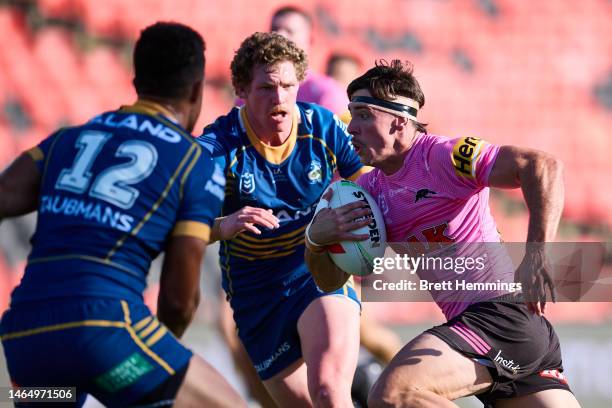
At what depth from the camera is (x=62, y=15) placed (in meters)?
9.25

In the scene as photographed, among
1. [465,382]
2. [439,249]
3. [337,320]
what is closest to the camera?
[465,382]

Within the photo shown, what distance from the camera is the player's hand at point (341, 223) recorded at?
4477 millimetres

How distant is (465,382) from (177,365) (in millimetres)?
1505

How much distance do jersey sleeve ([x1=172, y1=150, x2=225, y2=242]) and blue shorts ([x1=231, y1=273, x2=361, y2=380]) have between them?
173 cm

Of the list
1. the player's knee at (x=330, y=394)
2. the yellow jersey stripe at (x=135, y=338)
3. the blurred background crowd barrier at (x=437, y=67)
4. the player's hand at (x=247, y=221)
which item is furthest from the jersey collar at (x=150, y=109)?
the blurred background crowd barrier at (x=437, y=67)

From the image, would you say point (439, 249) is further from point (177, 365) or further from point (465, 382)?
point (177, 365)

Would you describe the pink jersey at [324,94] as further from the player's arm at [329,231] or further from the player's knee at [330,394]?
the player's knee at [330,394]

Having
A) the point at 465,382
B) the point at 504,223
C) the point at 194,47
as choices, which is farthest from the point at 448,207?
Answer: the point at 504,223

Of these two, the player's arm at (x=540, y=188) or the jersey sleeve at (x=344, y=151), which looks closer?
the player's arm at (x=540, y=188)

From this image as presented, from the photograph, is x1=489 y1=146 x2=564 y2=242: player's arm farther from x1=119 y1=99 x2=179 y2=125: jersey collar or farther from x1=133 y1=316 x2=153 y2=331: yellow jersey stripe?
x1=133 y1=316 x2=153 y2=331: yellow jersey stripe

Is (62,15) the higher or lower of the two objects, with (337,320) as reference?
higher

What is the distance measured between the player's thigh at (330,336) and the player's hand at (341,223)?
0.53 m

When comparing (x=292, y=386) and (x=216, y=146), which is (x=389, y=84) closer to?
(x=216, y=146)

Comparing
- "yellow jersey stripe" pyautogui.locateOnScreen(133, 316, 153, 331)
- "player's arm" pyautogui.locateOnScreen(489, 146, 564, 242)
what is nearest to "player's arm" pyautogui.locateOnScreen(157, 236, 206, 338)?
"yellow jersey stripe" pyautogui.locateOnScreen(133, 316, 153, 331)
